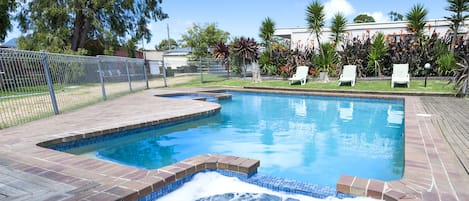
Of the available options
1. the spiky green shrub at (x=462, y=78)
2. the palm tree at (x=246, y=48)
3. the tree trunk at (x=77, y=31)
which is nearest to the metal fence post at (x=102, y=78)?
the palm tree at (x=246, y=48)

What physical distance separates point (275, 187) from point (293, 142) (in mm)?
2580

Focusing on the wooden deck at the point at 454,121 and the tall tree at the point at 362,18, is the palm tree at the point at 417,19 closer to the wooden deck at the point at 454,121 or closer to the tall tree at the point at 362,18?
the wooden deck at the point at 454,121

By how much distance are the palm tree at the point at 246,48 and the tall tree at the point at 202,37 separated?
12.0m

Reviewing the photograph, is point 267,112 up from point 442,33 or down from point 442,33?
down

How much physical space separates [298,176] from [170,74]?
19.9 meters

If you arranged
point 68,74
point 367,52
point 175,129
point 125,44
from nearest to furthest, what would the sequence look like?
point 175,129, point 68,74, point 367,52, point 125,44

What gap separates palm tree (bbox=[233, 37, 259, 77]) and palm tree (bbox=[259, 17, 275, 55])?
0.66 meters

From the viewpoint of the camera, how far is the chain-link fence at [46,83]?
17.3 ft

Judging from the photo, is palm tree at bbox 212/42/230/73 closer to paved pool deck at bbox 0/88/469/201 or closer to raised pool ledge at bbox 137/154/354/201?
paved pool deck at bbox 0/88/469/201

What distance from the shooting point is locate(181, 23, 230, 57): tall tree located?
27.7 meters

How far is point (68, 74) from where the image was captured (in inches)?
286

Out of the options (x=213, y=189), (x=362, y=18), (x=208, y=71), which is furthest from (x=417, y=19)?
(x=362, y=18)

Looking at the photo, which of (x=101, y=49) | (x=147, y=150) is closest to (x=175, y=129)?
(x=147, y=150)

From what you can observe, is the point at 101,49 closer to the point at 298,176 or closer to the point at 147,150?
the point at 147,150
